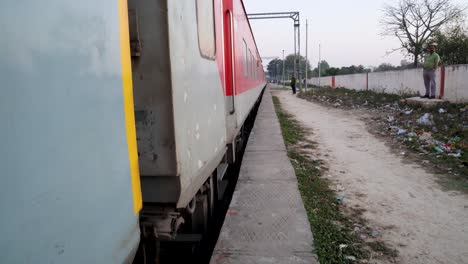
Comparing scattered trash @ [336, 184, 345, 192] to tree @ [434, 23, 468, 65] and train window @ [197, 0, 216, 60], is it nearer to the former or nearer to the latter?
train window @ [197, 0, 216, 60]

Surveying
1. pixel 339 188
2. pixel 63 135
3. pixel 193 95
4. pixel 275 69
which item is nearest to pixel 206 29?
pixel 193 95

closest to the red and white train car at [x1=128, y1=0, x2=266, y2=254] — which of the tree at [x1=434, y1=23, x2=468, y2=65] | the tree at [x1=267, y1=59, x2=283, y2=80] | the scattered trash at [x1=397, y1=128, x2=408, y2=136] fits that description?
the scattered trash at [x1=397, y1=128, x2=408, y2=136]

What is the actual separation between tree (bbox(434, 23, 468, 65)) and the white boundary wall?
4066 mm

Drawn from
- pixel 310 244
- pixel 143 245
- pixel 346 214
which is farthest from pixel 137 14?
pixel 346 214

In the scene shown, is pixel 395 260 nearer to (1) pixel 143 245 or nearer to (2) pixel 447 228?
(2) pixel 447 228

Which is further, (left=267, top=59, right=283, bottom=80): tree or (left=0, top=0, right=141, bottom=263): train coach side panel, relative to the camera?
(left=267, top=59, right=283, bottom=80): tree

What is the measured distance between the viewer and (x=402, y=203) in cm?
412

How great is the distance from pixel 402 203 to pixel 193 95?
314cm

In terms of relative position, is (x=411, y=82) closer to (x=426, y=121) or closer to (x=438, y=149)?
(x=426, y=121)

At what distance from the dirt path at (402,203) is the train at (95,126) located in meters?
2.08

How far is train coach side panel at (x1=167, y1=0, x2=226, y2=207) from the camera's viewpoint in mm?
1921

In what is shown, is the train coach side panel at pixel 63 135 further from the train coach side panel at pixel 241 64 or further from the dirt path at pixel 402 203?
the train coach side panel at pixel 241 64

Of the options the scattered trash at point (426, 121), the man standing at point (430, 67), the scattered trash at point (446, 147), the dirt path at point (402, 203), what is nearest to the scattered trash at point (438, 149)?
the scattered trash at point (446, 147)

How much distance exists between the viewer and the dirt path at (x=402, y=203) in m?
3.03
